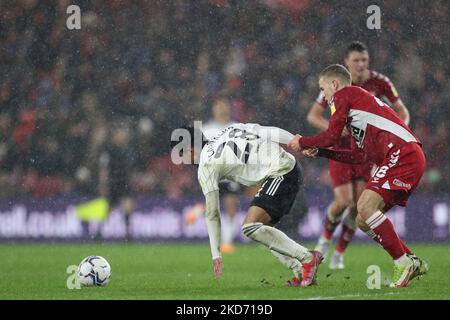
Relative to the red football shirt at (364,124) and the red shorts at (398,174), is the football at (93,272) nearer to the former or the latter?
the red football shirt at (364,124)

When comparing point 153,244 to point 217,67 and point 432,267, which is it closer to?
point 217,67

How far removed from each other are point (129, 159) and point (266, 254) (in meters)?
3.87

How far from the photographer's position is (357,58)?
10.5 metres

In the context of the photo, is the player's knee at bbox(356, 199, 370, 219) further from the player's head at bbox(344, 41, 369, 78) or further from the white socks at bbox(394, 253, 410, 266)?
the player's head at bbox(344, 41, 369, 78)

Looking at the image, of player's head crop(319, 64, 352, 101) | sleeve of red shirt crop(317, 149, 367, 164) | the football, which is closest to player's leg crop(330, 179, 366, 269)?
sleeve of red shirt crop(317, 149, 367, 164)

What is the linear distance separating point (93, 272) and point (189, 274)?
189cm

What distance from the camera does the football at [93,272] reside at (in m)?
8.14

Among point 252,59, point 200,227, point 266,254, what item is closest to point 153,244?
point 200,227

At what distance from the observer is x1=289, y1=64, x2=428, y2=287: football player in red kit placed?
25.5 feet

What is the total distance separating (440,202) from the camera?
1424 cm

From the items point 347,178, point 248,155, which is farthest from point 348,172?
point 248,155

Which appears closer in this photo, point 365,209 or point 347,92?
point 365,209

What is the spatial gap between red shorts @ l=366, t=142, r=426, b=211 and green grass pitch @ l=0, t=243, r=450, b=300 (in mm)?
760

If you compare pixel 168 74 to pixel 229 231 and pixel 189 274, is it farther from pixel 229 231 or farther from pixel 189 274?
pixel 189 274
